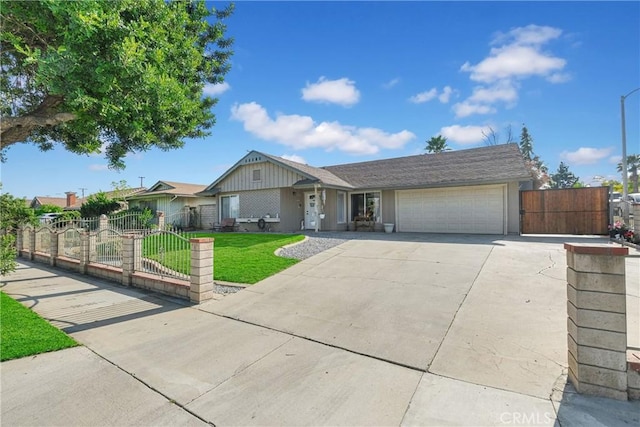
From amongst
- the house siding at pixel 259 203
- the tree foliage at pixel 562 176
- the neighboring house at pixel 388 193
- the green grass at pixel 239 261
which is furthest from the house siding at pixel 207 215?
the tree foliage at pixel 562 176

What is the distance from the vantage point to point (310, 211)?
17.5 metres

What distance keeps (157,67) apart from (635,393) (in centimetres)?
765

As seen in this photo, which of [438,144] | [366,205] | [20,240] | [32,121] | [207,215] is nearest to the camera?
[32,121]

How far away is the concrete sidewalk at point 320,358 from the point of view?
105 inches

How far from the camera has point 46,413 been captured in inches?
108

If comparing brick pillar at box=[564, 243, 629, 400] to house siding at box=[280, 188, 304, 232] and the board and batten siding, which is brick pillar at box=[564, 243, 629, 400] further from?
house siding at box=[280, 188, 304, 232]

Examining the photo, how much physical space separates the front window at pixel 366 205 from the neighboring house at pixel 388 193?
57 millimetres

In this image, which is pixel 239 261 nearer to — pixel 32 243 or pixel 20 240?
pixel 32 243

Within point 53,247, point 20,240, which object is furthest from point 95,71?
point 20,240

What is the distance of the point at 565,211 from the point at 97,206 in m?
29.6

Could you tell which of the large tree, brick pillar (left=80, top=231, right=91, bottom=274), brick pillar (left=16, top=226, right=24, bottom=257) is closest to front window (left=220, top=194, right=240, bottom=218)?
brick pillar (left=16, top=226, right=24, bottom=257)

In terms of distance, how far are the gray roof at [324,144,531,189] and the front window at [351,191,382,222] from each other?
2.35 ft

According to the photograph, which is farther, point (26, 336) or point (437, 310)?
point (437, 310)

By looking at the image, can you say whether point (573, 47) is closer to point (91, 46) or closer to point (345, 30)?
point (345, 30)
